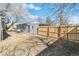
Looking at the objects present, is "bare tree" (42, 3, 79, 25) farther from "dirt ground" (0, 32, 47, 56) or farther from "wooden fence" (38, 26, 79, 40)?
"dirt ground" (0, 32, 47, 56)

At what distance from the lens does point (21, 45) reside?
6.35 ft

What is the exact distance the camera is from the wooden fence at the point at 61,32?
6.35ft

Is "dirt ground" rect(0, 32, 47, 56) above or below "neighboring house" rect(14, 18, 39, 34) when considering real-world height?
below

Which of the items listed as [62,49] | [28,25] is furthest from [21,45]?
[62,49]

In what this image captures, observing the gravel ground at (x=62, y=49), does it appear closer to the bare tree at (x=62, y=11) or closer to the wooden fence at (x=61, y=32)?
the wooden fence at (x=61, y=32)

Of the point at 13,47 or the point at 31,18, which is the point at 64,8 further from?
the point at 13,47

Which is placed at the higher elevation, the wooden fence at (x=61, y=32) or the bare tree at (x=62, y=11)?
the bare tree at (x=62, y=11)

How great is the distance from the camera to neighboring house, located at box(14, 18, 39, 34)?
1936 mm

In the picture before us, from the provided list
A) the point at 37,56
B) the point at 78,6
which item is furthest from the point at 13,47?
the point at 78,6

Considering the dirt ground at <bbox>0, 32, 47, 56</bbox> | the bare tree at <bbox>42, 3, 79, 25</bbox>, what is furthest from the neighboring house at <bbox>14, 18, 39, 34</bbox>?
the bare tree at <bbox>42, 3, 79, 25</bbox>

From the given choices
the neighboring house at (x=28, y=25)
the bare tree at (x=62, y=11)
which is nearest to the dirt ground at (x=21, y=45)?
the neighboring house at (x=28, y=25)

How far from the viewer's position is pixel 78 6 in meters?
1.93

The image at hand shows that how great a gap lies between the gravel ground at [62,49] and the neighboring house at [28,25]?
6.8 inches

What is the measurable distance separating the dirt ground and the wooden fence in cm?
8
